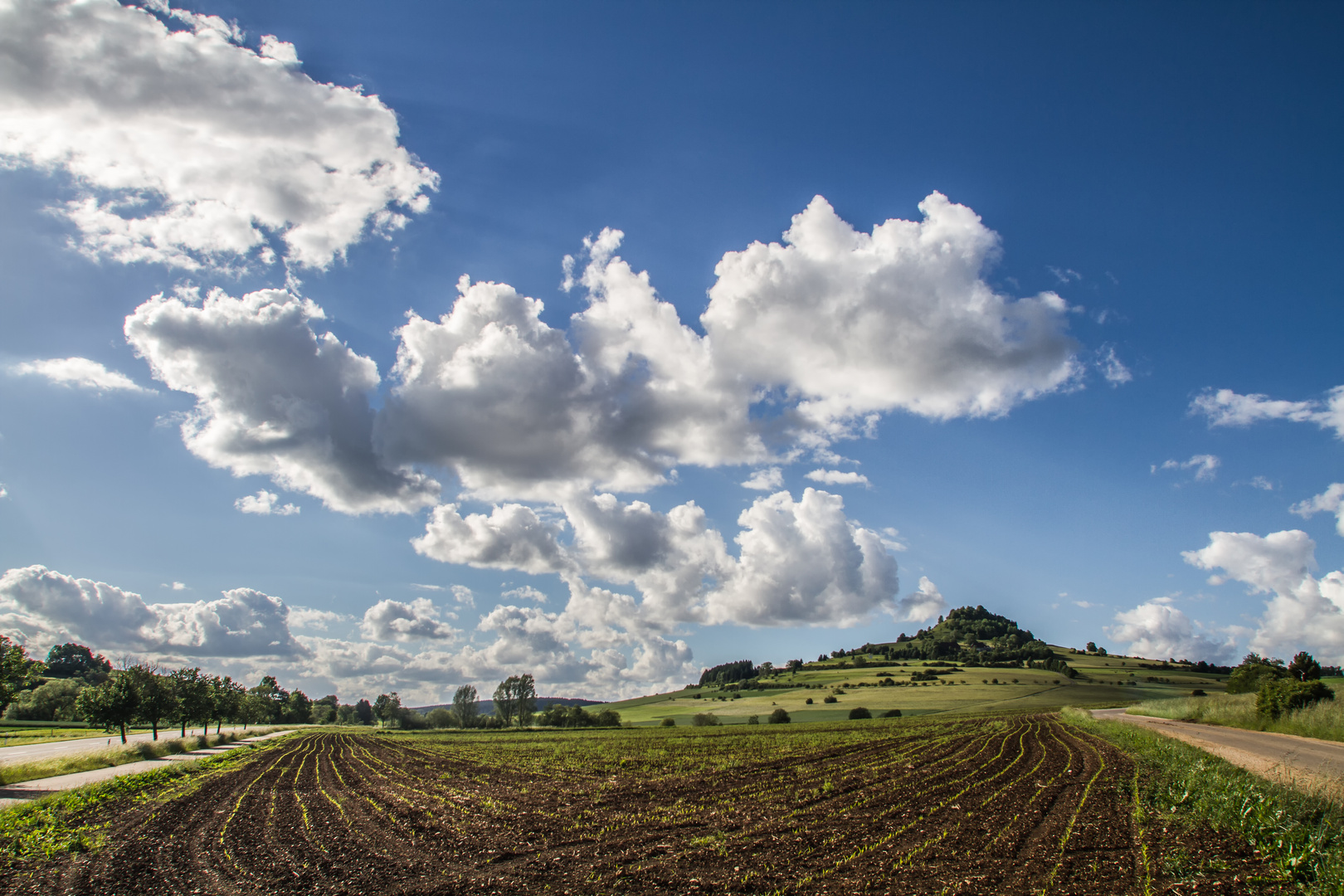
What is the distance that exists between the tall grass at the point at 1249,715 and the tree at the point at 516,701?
378 ft

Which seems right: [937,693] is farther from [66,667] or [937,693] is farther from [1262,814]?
[66,667]

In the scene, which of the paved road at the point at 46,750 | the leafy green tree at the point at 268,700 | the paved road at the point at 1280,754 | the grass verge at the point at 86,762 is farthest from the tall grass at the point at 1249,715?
the leafy green tree at the point at 268,700

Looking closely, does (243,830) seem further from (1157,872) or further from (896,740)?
A: (896,740)

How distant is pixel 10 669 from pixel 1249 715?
325 ft

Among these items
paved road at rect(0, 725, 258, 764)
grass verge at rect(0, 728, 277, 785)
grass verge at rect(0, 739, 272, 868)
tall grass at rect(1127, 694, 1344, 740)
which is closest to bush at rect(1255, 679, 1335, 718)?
tall grass at rect(1127, 694, 1344, 740)

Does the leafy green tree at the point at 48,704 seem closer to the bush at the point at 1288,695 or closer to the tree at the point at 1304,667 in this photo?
the bush at the point at 1288,695

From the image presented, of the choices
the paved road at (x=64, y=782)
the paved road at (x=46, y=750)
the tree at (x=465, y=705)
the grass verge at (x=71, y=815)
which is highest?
the grass verge at (x=71, y=815)

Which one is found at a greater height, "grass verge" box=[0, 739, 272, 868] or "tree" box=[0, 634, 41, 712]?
"tree" box=[0, 634, 41, 712]

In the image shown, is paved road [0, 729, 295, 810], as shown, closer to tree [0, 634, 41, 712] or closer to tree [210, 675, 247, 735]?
tree [0, 634, 41, 712]

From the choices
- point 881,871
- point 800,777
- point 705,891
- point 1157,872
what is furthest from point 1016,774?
point 705,891

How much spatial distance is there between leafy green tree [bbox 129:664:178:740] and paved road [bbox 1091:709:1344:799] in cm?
8632

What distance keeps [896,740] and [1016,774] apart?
76.8ft

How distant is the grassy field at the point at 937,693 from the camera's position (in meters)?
119

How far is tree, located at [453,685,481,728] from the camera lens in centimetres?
15238
